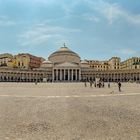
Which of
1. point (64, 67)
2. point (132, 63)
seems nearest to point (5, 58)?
point (64, 67)

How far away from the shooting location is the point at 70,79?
135125 mm

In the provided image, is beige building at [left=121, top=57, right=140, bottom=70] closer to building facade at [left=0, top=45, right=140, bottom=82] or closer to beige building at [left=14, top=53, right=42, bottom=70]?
building facade at [left=0, top=45, right=140, bottom=82]

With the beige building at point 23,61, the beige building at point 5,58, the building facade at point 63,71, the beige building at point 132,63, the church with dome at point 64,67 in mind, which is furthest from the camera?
the beige building at point 132,63

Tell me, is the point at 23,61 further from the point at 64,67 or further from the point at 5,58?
the point at 64,67

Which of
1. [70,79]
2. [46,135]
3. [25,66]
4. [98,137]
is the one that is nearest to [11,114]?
[46,135]

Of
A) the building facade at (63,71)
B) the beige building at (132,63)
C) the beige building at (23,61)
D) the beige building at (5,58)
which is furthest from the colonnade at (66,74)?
the beige building at (132,63)

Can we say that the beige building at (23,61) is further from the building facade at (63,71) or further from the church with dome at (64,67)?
the church with dome at (64,67)

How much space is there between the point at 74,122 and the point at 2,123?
3.08 meters

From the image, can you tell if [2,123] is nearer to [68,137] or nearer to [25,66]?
[68,137]

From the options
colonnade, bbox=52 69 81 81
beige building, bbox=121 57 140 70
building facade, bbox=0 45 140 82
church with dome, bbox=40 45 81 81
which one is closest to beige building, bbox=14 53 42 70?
building facade, bbox=0 45 140 82

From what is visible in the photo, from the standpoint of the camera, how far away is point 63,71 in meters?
138

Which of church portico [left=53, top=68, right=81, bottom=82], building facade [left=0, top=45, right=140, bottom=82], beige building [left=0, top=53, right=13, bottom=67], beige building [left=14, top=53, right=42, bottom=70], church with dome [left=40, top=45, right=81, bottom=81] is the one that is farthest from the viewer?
beige building [left=0, top=53, right=13, bottom=67]

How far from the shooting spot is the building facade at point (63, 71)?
130 metres

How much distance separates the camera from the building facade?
13038 cm
